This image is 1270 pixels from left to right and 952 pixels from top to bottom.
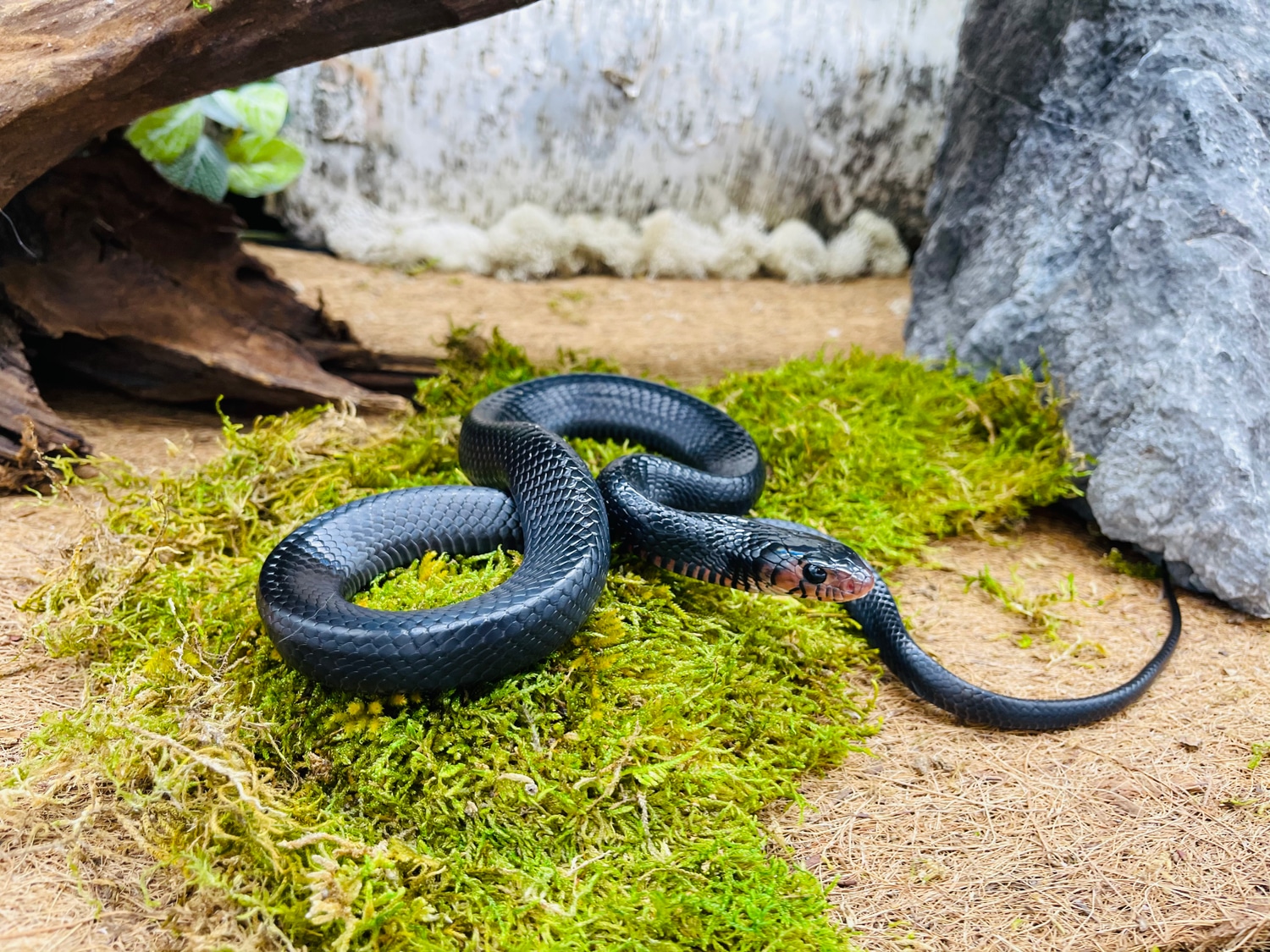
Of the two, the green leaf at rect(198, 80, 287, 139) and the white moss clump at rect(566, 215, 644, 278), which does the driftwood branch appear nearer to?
the green leaf at rect(198, 80, 287, 139)

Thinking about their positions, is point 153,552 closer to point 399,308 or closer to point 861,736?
point 861,736

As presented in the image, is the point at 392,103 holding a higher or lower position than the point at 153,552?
higher

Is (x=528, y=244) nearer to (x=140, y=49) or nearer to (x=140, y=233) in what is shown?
(x=140, y=233)

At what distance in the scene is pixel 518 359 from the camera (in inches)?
214

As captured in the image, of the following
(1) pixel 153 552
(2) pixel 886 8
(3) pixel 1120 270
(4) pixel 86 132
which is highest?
(2) pixel 886 8

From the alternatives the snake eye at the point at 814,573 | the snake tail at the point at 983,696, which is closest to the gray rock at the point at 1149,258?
the snake tail at the point at 983,696

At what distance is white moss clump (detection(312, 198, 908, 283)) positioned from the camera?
761 centimetres

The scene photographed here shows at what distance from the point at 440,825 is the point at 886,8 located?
7.70 meters

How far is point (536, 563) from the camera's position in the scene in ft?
9.88

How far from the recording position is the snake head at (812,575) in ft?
10.4

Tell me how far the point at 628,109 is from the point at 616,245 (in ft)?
3.68

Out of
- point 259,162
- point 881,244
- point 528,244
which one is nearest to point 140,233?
point 259,162

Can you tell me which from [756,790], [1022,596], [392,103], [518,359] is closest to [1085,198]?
[1022,596]

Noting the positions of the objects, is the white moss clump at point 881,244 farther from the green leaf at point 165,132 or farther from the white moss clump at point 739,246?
the green leaf at point 165,132
